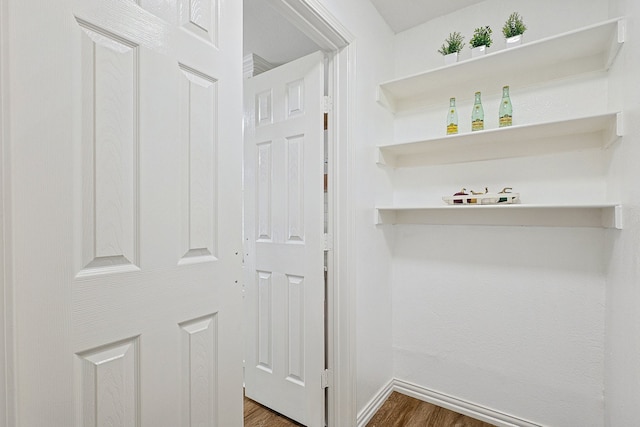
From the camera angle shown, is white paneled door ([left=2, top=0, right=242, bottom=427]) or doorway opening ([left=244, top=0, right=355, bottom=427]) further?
doorway opening ([left=244, top=0, right=355, bottom=427])

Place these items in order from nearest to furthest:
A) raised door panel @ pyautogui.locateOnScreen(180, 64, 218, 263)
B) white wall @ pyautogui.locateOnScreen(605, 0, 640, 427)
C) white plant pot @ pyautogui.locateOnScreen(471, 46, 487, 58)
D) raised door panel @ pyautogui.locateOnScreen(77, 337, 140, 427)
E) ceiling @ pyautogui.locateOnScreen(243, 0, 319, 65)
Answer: raised door panel @ pyautogui.locateOnScreen(77, 337, 140, 427), raised door panel @ pyautogui.locateOnScreen(180, 64, 218, 263), white wall @ pyautogui.locateOnScreen(605, 0, 640, 427), white plant pot @ pyautogui.locateOnScreen(471, 46, 487, 58), ceiling @ pyautogui.locateOnScreen(243, 0, 319, 65)

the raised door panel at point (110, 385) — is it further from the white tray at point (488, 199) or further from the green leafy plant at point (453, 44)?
the green leafy plant at point (453, 44)

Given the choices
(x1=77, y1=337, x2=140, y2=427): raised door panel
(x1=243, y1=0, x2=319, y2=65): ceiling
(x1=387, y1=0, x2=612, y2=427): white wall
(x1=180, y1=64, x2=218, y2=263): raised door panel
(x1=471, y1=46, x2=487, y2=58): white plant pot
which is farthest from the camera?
(x1=243, y1=0, x2=319, y2=65): ceiling

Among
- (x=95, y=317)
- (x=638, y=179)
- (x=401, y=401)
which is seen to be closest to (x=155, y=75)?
(x=95, y=317)

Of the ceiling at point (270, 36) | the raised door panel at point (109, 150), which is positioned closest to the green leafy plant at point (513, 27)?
the ceiling at point (270, 36)

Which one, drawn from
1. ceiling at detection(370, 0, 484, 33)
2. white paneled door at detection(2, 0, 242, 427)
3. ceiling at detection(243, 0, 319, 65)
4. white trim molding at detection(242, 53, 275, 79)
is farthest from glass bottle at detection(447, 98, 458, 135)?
white trim molding at detection(242, 53, 275, 79)

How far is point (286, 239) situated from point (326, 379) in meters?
0.80

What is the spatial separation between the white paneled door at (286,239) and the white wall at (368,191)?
0.21 metres

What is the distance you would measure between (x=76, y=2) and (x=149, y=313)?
0.75 metres

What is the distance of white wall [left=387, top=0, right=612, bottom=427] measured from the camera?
1648 mm

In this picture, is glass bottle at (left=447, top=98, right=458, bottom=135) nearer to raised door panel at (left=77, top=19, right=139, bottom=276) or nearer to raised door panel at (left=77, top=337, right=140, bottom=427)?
raised door panel at (left=77, top=19, right=139, bottom=276)

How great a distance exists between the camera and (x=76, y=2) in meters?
0.72

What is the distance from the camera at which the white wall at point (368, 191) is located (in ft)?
5.87

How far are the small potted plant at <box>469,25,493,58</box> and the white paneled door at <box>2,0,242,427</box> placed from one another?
1334 mm
